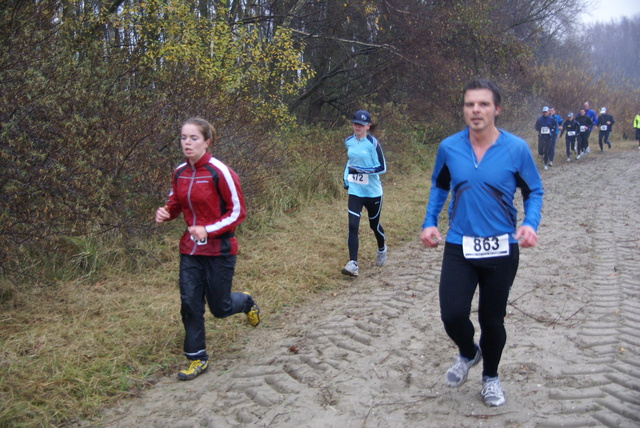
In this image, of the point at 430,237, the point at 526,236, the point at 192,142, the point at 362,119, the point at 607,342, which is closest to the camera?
the point at 526,236

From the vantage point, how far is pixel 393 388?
414 cm

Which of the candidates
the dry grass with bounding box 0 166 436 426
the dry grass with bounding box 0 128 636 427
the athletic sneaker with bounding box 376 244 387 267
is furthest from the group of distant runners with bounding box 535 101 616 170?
the athletic sneaker with bounding box 376 244 387 267

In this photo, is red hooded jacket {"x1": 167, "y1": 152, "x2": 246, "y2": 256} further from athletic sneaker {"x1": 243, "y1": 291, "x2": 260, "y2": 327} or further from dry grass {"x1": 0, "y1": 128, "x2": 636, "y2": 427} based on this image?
dry grass {"x1": 0, "y1": 128, "x2": 636, "y2": 427}

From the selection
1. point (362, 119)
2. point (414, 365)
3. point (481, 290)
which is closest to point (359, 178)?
point (362, 119)

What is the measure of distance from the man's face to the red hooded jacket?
1.79 m

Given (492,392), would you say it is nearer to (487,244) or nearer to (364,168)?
(487,244)

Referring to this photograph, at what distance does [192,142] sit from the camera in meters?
4.30

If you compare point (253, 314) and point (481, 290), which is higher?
point (481, 290)

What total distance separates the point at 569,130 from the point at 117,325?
2101 cm

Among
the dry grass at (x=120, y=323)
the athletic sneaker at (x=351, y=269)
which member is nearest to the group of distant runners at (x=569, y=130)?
the dry grass at (x=120, y=323)

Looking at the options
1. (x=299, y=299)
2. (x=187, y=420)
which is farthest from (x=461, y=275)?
(x=299, y=299)

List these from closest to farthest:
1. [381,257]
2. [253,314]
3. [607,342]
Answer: [607,342] < [253,314] < [381,257]

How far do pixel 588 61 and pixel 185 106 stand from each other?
114 feet

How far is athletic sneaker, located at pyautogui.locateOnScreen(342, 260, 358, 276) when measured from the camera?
7246mm
